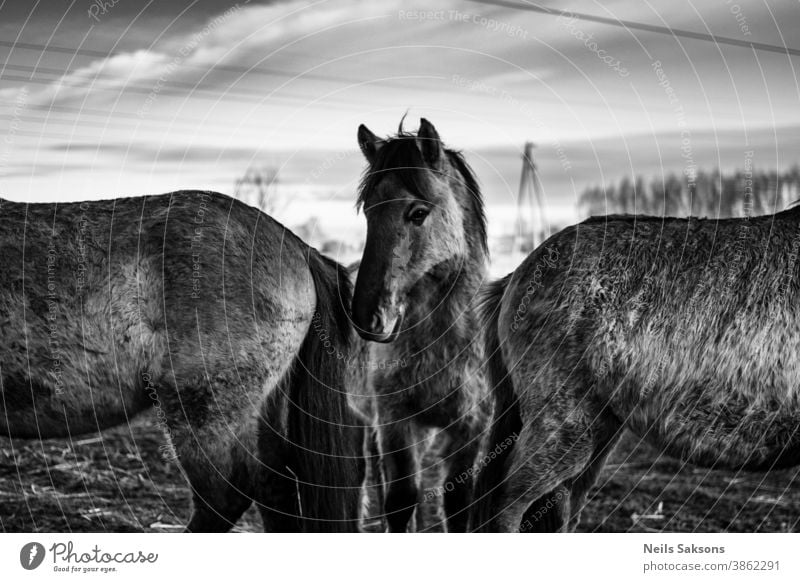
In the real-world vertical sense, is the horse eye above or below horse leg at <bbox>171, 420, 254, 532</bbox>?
above

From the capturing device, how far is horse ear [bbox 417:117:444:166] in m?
3.99

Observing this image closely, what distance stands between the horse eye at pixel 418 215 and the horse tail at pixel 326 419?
49cm

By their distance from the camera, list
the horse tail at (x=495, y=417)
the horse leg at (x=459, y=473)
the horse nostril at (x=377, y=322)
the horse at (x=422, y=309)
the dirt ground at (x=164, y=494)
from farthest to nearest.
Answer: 1. the dirt ground at (x=164, y=494)
2. the horse leg at (x=459, y=473)
3. the horse tail at (x=495, y=417)
4. the horse at (x=422, y=309)
5. the horse nostril at (x=377, y=322)

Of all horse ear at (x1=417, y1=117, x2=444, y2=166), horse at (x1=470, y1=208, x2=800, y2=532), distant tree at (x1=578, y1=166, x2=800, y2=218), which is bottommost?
horse at (x1=470, y1=208, x2=800, y2=532)

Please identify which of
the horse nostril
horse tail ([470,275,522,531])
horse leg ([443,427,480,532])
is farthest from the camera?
horse leg ([443,427,480,532])

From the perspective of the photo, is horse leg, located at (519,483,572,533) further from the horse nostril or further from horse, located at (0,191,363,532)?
the horse nostril

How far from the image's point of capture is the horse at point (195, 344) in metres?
3.96

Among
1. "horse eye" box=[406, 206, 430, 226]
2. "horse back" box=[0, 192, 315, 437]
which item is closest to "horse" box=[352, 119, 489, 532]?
"horse eye" box=[406, 206, 430, 226]

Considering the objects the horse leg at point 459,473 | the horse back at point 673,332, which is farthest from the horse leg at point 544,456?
the horse leg at point 459,473

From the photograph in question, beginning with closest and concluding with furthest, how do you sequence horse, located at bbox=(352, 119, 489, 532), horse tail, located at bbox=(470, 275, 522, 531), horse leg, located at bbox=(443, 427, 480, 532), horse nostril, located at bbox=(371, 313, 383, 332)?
horse nostril, located at bbox=(371, 313, 383, 332) → horse, located at bbox=(352, 119, 489, 532) → horse tail, located at bbox=(470, 275, 522, 531) → horse leg, located at bbox=(443, 427, 480, 532)

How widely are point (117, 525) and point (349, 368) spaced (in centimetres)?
157

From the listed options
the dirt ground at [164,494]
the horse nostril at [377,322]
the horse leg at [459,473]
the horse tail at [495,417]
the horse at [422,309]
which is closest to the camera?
the horse nostril at [377,322]

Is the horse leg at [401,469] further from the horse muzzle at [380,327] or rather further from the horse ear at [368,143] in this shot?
the horse ear at [368,143]

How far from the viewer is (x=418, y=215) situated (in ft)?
13.3
